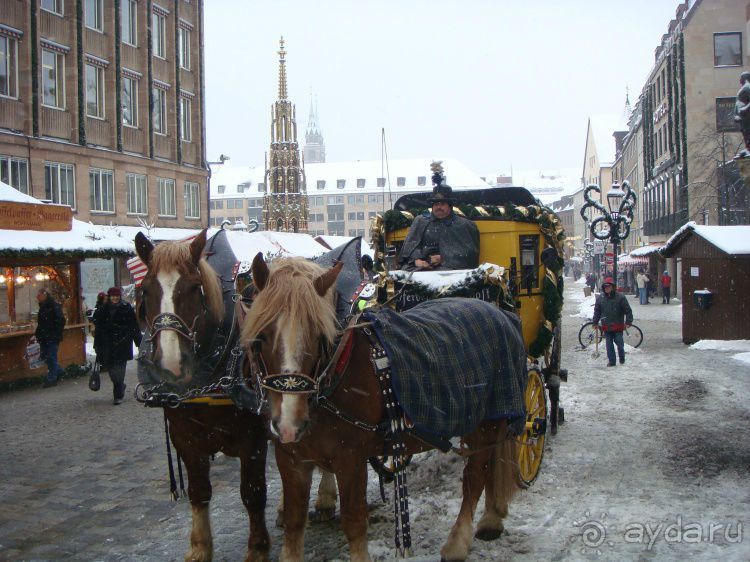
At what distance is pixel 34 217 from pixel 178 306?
10.6 metres

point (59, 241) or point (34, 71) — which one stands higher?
point (34, 71)

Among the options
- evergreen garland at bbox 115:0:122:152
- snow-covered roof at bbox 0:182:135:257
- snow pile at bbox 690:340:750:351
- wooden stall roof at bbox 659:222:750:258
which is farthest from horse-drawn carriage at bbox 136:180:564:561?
evergreen garland at bbox 115:0:122:152

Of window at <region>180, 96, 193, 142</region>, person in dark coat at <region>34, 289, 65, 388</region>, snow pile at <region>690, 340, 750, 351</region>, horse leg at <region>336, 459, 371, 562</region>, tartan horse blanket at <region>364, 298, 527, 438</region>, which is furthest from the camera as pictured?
window at <region>180, 96, 193, 142</region>

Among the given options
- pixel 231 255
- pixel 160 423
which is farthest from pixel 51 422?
pixel 231 255

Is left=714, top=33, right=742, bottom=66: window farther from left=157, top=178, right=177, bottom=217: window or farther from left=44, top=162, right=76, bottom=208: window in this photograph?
left=44, top=162, right=76, bottom=208: window

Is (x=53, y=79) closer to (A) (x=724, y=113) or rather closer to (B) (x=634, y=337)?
(B) (x=634, y=337)

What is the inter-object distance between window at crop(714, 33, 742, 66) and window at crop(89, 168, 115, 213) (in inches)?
1140

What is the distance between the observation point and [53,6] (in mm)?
24391

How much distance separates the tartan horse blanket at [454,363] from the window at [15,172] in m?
21.7

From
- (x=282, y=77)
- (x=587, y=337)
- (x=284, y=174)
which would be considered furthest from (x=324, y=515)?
(x=282, y=77)

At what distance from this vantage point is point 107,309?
470 inches

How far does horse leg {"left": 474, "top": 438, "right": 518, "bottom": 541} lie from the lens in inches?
202

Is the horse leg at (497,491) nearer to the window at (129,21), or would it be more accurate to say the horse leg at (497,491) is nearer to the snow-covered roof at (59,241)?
the snow-covered roof at (59,241)
